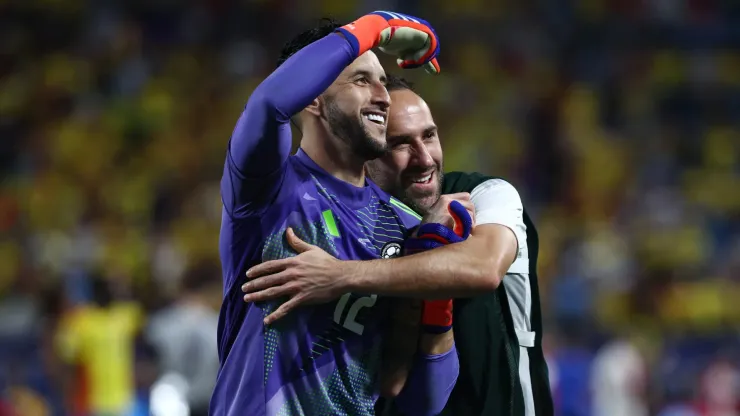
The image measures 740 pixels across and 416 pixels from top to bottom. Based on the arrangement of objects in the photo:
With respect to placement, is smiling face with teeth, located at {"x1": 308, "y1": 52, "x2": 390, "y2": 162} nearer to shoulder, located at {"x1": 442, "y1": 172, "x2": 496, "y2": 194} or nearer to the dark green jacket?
shoulder, located at {"x1": 442, "y1": 172, "x2": 496, "y2": 194}

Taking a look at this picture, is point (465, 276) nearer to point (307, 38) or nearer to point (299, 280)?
point (299, 280)

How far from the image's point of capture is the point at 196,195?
11.7 metres

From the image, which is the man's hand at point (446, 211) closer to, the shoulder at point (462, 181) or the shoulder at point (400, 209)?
the shoulder at point (400, 209)

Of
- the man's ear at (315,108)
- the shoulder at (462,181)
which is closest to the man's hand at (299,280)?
the man's ear at (315,108)

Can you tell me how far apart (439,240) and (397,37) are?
0.68 m

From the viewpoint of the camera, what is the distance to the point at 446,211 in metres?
3.40

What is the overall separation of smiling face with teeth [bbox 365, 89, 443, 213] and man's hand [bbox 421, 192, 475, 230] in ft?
1.14

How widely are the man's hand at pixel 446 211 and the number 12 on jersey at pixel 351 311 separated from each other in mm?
327

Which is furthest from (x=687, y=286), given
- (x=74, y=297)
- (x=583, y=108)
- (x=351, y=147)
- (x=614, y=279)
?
(x=351, y=147)

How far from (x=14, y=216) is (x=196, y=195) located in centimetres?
208

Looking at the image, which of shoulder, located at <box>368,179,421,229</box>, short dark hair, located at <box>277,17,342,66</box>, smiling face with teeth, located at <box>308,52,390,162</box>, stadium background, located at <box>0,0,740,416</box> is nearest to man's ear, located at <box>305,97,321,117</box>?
smiling face with teeth, located at <box>308,52,390,162</box>

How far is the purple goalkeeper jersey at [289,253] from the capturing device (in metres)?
3.04

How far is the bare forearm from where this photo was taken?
10.2 ft

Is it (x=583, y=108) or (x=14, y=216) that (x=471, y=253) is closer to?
(x=14, y=216)
